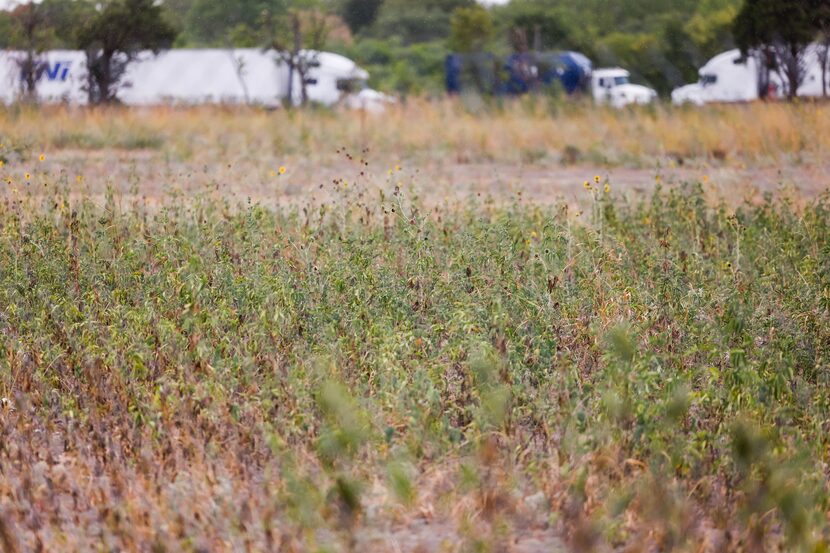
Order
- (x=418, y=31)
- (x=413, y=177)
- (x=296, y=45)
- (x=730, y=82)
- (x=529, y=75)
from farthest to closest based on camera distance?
(x=418, y=31) < (x=730, y=82) < (x=529, y=75) < (x=296, y=45) < (x=413, y=177)

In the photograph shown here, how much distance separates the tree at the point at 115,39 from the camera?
2717 cm

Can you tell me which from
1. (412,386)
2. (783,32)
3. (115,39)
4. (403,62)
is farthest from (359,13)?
(412,386)

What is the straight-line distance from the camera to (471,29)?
4528cm

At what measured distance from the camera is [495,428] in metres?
3.93

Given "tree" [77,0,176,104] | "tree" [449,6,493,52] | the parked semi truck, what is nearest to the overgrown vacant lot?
"tree" [77,0,176,104]

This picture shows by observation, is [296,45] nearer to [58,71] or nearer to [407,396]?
[58,71]

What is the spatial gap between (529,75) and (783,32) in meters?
7.81

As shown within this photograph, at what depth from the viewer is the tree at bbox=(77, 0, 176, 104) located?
2717 centimetres

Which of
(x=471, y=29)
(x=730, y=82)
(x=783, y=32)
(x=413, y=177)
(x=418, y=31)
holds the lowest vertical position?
(x=413, y=177)

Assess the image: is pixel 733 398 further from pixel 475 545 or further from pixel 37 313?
pixel 37 313

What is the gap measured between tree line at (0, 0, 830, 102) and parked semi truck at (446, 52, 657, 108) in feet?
3.32

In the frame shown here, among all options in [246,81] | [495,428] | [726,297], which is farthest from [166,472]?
[246,81]

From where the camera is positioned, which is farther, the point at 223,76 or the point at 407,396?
the point at 223,76

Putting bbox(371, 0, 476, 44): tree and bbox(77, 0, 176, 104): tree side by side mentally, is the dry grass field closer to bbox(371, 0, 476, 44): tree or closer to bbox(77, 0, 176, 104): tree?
bbox(77, 0, 176, 104): tree
